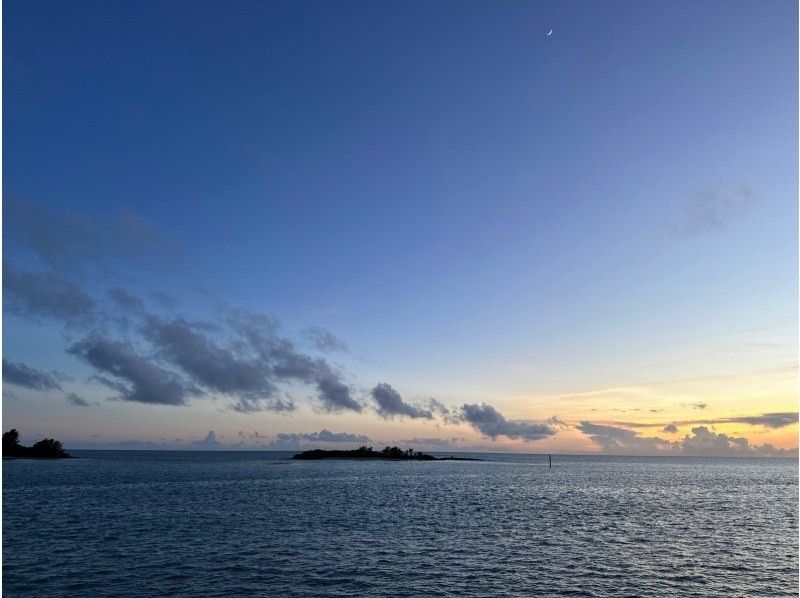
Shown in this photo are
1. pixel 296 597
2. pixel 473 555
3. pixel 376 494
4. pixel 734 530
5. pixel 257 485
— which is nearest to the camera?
pixel 296 597

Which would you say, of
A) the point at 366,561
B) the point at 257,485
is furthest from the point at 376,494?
the point at 366,561

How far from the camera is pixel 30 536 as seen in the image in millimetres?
54719

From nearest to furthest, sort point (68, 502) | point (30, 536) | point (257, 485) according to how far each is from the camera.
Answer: point (30, 536) → point (68, 502) → point (257, 485)

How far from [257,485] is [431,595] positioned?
9028 centimetres

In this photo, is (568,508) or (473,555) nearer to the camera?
(473,555)

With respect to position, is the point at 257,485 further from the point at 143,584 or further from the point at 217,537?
the point at 143,584

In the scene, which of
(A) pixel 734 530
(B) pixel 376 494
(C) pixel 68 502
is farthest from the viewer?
(B) pixel 376 494

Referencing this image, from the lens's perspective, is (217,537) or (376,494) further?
(376,494)

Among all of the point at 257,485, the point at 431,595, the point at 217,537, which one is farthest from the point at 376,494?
the point at 431,595

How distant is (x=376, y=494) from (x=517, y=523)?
40195mm

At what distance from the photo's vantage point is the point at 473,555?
163 feet

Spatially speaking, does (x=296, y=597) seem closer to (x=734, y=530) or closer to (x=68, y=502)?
(x=734, y=530)

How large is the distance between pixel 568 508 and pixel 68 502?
255ft

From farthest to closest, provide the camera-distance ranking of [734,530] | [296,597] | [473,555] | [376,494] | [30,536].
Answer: [376,494] < [734,530] < [30,536] < [473,555] < [296,597]
